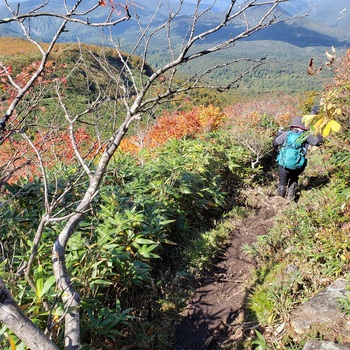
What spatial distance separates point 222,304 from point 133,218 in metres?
1.23

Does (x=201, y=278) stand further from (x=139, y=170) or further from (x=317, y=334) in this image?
(x=139, y=170)

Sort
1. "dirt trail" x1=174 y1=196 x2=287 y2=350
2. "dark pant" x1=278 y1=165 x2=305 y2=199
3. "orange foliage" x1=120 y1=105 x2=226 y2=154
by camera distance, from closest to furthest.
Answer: "dirt trail" x1=174 y1=196 x2=287 y2=350 < "dark pant" x1=278 y1=165 x2=305 y2=199 < "orange foliage" x1=120 y1=105 x2=226 y2=154

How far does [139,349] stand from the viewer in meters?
2.43

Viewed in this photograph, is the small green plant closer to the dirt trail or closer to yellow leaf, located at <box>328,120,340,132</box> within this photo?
the dirt trail

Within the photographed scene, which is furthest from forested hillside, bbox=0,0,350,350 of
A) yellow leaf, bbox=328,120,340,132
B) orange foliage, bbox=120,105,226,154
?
orange foliage, bbox=120,105,226,154

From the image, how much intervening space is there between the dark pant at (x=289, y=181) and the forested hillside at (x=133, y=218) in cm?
21

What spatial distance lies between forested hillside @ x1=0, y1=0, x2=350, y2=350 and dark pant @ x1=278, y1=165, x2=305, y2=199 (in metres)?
0.21

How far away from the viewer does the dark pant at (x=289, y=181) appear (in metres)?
4.75

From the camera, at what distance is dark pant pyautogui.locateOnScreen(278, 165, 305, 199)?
475 centimetres

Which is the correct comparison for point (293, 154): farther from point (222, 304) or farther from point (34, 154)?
point (34, 154)

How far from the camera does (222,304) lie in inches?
117

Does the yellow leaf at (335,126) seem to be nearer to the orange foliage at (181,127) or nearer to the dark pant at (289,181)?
the dark pant at (289,181)

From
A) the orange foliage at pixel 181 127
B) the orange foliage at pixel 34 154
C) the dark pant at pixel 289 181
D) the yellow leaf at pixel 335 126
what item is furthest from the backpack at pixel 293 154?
the orange foliage at pixel 181 127

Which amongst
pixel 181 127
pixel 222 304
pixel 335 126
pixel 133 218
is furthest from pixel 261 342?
pixel 181 127
